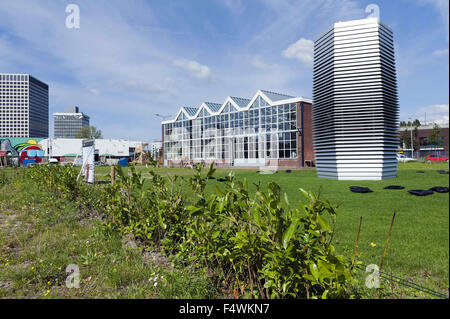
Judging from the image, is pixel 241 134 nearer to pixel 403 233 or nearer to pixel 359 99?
pixel 359 99

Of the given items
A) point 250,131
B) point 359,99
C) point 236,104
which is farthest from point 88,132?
point 359,99

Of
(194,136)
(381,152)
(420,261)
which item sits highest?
(194,136)

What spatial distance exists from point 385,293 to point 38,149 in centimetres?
6689

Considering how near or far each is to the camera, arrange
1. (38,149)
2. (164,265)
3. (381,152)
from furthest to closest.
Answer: (38,149) → (381,152) → (164,265)

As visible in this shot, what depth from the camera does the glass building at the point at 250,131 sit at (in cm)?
3578

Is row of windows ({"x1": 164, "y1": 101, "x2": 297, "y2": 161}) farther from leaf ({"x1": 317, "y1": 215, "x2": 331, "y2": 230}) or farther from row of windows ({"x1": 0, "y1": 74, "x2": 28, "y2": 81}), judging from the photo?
leaf ({"x1": 317, "y1": 215, "x2": 331, "y2": 230})

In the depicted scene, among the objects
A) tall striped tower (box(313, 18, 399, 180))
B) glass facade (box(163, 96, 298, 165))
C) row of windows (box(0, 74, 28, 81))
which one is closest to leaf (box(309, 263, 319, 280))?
row of windows (box(0, 74, 28, 81))

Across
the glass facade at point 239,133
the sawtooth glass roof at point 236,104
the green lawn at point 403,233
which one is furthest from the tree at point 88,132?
the green lawn at point 403,233

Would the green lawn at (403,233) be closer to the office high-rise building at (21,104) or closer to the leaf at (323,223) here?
the leaf at (323,223)
